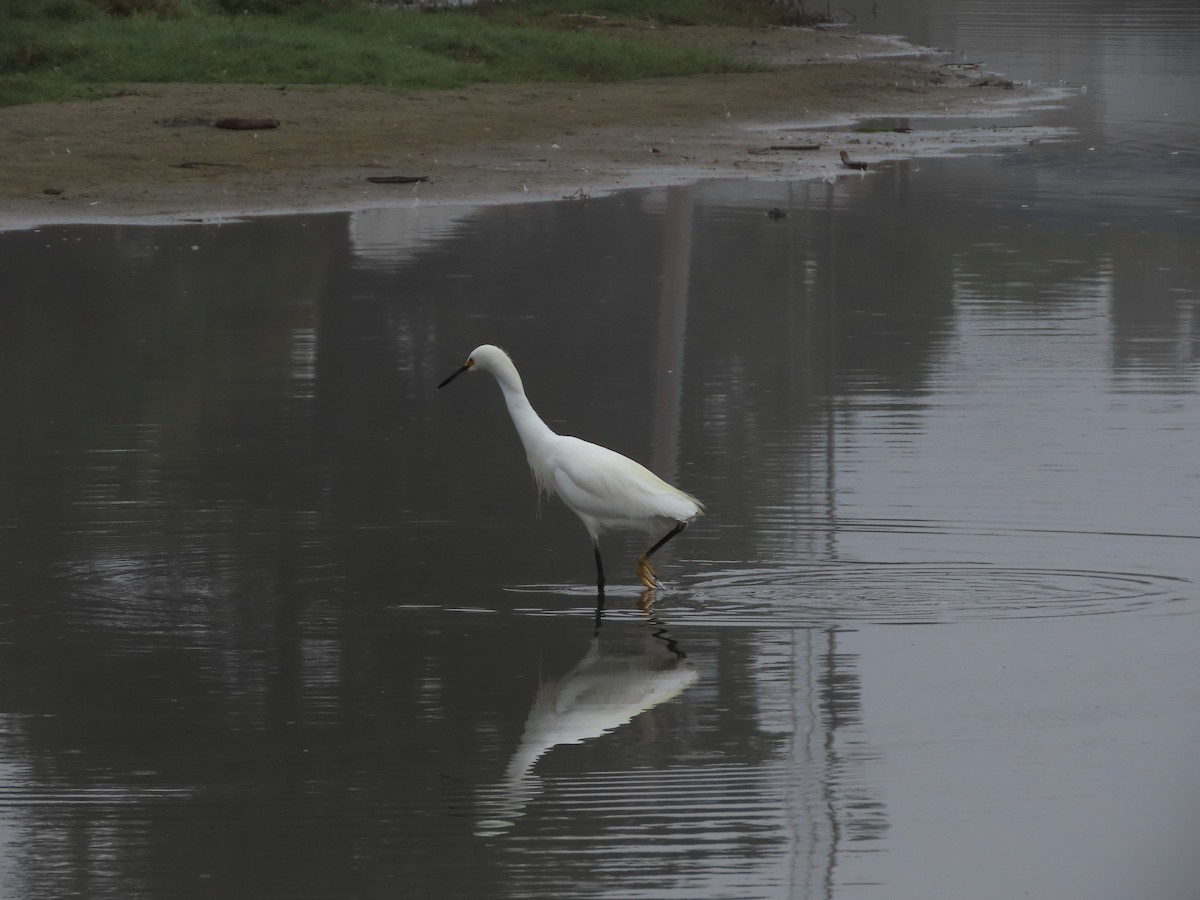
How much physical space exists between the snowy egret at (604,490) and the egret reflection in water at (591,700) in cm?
41

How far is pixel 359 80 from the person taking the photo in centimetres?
2755

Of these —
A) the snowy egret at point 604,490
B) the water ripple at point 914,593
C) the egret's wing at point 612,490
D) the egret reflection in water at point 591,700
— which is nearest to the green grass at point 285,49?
the snowy egret at point 604,490

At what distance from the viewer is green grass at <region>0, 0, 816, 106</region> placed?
87.3ft

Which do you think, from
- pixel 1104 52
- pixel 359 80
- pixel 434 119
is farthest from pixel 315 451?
pixel 1104 52

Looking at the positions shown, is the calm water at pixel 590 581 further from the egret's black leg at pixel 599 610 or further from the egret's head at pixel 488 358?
the egret's head at pixel 488 358

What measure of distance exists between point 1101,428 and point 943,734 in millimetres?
4423

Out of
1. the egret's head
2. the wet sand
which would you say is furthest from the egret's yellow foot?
the wet sand

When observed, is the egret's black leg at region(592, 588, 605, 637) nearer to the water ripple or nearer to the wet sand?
the water ripple

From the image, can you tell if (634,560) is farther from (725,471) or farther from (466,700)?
(466,700)

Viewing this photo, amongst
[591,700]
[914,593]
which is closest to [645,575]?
[914,593]

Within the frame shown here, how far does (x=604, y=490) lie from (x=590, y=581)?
465 mm

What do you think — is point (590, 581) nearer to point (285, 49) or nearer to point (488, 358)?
point (488, 358)

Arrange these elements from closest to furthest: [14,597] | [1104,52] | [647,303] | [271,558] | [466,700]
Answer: [466,700], [14,597], [271,558], [647,303], [1104,52]

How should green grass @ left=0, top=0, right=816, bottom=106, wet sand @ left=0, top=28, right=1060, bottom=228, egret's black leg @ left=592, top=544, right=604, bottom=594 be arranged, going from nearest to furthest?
egret's black leg @ left=592, top=544, right=604, bottom=594 < wet sand @ left=0, top=28, right=1060, bottom=228 < green grass @ left=0, top=0, right=816, bottom=106
